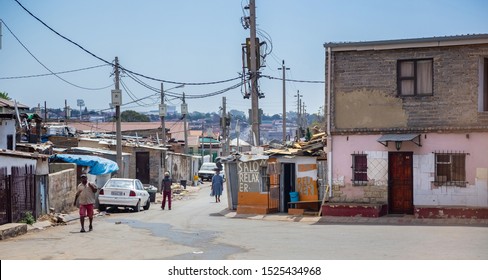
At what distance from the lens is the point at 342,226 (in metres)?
22.7

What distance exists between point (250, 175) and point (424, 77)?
780cm

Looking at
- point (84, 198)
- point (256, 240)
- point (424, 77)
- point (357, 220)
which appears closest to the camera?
point (256, 240)

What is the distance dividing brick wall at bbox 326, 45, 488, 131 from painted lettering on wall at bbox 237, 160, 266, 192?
4214 millimetres

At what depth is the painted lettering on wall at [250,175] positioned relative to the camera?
96.6 feet

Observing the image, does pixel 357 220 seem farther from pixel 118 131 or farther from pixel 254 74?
pixel 118 131

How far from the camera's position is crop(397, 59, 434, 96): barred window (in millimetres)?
25500

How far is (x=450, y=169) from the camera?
83.5 feet

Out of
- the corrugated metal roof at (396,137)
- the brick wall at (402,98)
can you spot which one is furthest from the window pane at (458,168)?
the corrugated metal roof at (396,137)

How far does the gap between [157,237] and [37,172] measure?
7676 millimetres

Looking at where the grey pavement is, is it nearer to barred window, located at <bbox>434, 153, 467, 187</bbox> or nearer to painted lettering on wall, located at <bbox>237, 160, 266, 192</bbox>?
barred window, located at <bbox>434, 153, 467, 187</bbox>

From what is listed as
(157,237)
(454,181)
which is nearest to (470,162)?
(454,181)

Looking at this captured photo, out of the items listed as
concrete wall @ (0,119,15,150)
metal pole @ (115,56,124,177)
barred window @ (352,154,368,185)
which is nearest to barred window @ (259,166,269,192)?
barred window @ (352,154,368,185)

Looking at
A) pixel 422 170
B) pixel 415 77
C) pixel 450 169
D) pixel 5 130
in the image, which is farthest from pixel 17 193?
pixel 450 169

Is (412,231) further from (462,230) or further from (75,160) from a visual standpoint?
(75,160)
